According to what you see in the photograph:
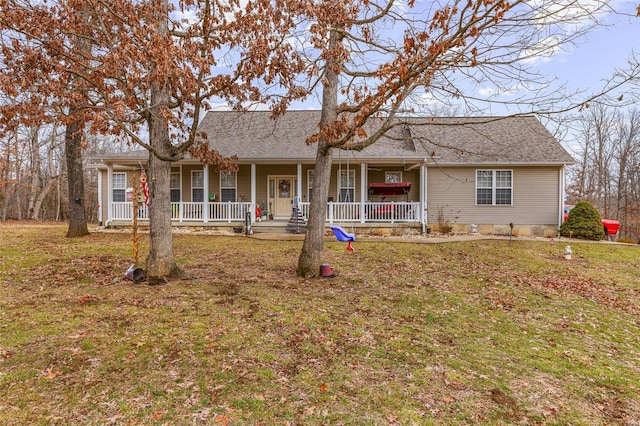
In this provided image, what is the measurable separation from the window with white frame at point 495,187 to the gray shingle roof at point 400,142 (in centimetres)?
66

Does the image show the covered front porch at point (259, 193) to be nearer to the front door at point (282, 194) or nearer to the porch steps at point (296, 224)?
the front door at point (282, 194)

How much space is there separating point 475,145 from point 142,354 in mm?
15840

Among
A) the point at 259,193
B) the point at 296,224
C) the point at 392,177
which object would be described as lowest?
the point at 296,224

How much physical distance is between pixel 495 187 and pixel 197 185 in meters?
13.2

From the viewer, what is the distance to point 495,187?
15.0m

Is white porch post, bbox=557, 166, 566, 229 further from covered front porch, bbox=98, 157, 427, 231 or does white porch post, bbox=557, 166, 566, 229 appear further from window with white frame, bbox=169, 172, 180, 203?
window with white frame, bbox=169, 172, 180, 203

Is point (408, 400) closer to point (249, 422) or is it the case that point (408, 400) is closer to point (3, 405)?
point (249, 422)

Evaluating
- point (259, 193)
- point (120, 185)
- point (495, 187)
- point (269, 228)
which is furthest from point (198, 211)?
point (495, 187)

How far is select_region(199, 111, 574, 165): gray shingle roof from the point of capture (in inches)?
553

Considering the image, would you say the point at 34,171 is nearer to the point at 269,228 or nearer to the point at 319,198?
the point at 269,228

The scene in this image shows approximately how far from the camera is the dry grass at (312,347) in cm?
307

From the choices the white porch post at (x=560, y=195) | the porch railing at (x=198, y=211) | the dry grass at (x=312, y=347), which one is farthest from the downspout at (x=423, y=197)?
the porch railing at (x=198, y=211)

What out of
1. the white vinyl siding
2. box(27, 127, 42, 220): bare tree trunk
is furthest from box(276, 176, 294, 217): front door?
box(27, 127, 42, 220): bare tree trunk

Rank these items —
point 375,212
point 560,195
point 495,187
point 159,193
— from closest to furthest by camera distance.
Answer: point 159,193
point 375,212
point 560,195
point 495,187
